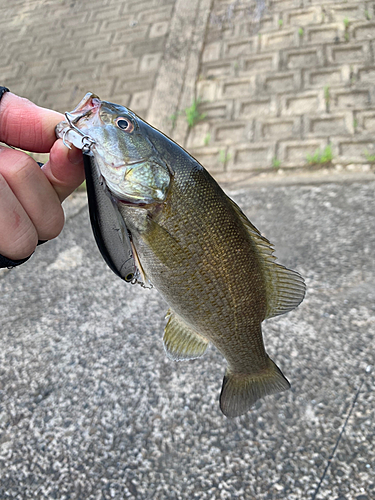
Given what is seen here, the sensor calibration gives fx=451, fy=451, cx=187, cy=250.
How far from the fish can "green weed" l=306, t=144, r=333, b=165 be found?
9.32 ft

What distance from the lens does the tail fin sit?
136cm

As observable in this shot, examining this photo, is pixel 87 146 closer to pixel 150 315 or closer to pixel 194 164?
pixel 194 164

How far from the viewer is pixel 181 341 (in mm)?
1317

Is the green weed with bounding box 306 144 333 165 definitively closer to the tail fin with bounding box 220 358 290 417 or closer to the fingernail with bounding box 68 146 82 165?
the tail fin with bounding box 220 358 290 417

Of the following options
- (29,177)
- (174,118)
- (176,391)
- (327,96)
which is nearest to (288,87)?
(327,96)

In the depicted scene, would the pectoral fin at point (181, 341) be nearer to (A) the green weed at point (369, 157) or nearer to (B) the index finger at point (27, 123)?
(B) the index finger at point (27, 123)

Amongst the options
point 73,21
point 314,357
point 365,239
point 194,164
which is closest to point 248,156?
point 365,239

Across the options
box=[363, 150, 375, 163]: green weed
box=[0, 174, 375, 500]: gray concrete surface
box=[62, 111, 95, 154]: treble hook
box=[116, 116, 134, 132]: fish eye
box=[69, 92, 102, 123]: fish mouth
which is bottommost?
box=[363, 150, 375, 163]: green weed

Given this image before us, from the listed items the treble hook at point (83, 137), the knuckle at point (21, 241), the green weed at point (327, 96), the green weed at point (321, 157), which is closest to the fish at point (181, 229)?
the treble hook at point (83, 137)

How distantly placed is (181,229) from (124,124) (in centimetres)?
31

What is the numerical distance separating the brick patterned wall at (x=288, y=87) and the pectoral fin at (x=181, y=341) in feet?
9.62

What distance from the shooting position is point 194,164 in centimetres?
117

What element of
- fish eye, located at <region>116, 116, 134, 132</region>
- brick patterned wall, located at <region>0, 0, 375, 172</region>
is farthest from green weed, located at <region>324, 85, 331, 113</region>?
fish eye, located at <region>116, 116, 134, 132</region>

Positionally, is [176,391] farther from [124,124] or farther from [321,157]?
[321,157]
